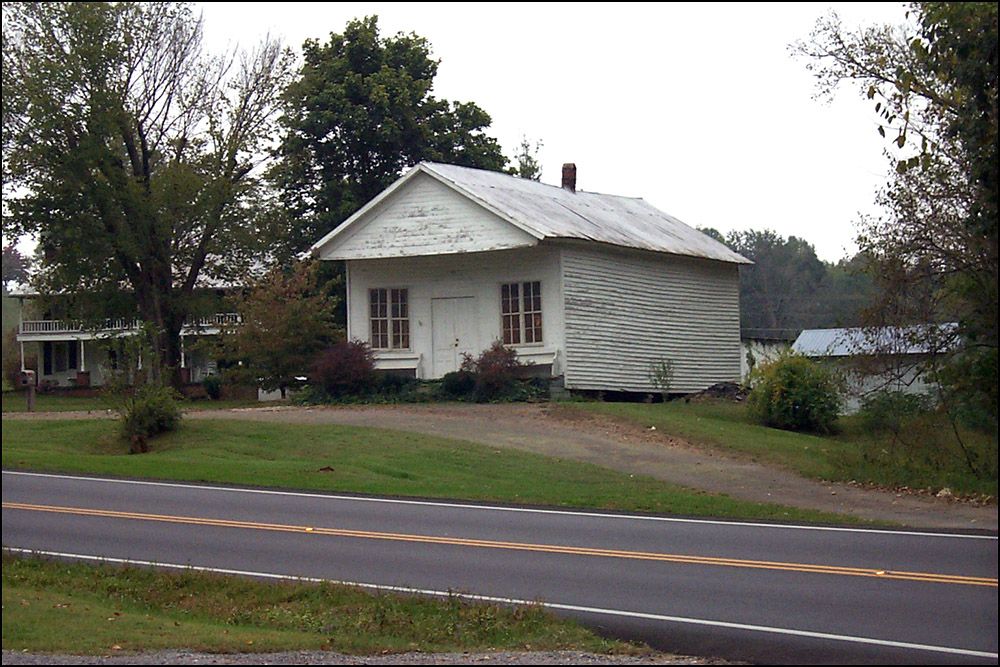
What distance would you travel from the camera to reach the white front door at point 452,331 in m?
33.7

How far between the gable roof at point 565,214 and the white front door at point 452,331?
2937mm

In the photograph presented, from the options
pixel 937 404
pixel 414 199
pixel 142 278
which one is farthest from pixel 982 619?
pixel 142 278

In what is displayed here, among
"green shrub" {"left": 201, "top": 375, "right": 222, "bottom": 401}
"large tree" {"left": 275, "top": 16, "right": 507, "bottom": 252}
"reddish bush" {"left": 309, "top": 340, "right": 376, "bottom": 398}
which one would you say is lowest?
"green shrub" {"left": 201, "top": 375, "right": 222, "bottom": 401}

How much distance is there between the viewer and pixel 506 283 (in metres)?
33.3

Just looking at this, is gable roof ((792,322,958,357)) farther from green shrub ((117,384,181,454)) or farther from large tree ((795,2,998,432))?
green shrub ((117,384,181,454))

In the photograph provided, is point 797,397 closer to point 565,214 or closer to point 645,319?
point 645,319

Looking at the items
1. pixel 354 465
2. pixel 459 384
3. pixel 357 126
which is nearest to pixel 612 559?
pixel 354 465

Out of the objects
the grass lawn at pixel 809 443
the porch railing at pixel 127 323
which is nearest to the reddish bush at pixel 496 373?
the grass lawn at pixel 809 443

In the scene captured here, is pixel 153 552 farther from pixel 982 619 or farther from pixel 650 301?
pixel 650 301

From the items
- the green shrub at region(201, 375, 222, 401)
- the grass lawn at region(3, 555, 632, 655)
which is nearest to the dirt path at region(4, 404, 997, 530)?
the grass lawn at region(3, 555, 632, 655)

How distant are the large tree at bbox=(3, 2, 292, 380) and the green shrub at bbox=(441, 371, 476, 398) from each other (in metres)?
11.4

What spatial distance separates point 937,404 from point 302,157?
94.1 ft

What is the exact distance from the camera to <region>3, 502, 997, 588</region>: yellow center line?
1266 cm

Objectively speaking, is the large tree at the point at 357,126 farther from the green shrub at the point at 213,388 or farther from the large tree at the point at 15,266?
the large tree at the point at 15,266
